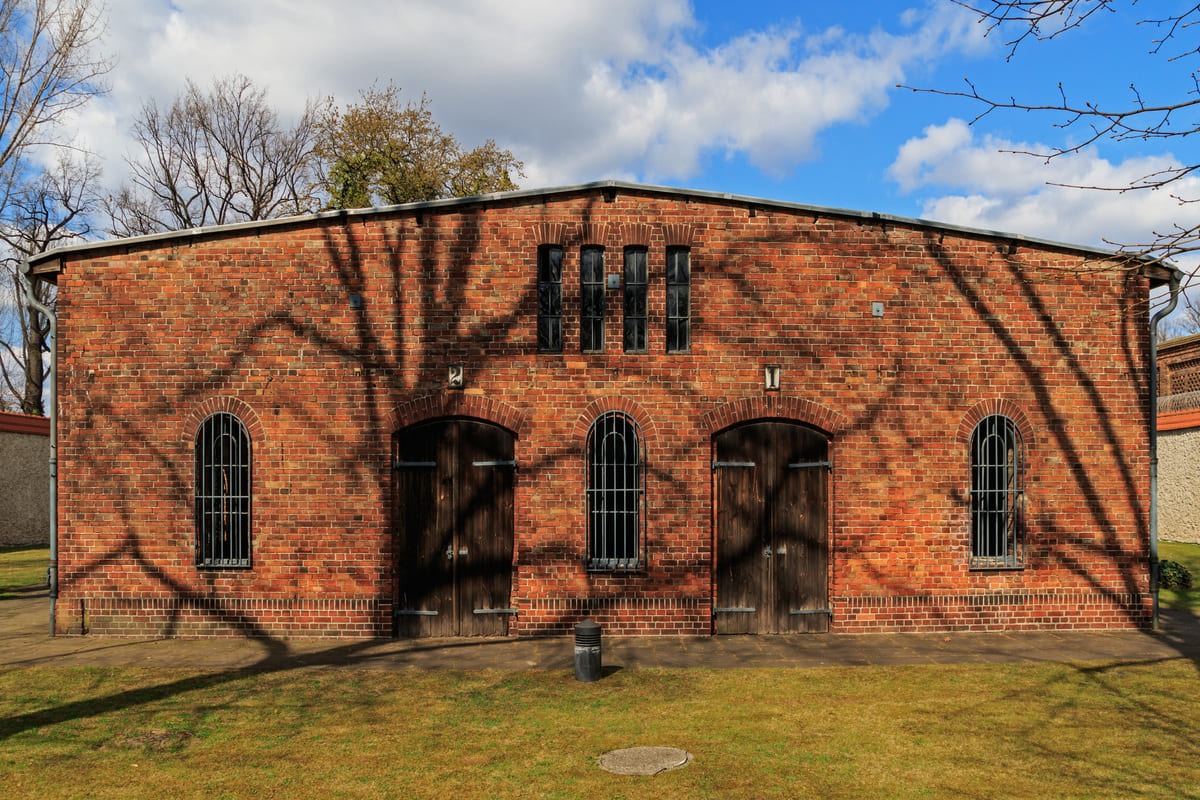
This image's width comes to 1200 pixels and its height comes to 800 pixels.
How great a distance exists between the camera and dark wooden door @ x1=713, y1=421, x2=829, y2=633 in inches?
415

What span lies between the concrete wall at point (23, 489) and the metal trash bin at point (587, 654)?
22.3 metres

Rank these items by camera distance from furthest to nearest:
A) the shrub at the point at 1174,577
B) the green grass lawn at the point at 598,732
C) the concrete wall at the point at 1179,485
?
the concrete wall at the point at 1179,485, the shrub at the point at 1174,577, the green grass lawn at the point at 598,732

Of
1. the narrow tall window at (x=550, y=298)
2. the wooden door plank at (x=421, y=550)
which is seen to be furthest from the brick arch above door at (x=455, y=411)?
the narrow tall window at (x=550, y=298)

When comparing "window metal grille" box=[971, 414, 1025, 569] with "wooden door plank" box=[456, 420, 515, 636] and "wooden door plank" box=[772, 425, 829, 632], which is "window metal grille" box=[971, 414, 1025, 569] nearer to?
"wooden door plank" box=[772, 425, 829, 632]

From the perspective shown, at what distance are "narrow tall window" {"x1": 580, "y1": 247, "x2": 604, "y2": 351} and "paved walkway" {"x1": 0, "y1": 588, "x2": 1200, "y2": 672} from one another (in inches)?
154

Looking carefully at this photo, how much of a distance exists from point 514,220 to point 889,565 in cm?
676

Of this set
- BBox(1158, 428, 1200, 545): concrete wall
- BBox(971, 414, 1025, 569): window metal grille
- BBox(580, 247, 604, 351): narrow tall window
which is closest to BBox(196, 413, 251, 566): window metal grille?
BBox(580, 247, 604, 351): narrow tall window

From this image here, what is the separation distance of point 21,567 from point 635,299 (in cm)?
1646

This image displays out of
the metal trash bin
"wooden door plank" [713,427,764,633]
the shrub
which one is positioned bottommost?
the shrub

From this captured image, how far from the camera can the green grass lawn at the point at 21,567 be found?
1539 centimetres

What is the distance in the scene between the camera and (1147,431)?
11.0m

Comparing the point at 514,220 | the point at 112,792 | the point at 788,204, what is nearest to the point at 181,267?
the point at 514,220

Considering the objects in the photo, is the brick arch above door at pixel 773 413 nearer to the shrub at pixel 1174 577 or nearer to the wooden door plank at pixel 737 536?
the wooden door plank at pixel 737 536

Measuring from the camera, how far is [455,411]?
34.2ft
